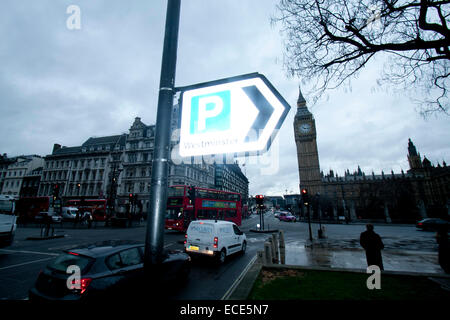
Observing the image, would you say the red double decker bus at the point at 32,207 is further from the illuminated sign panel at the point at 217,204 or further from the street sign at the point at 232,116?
the street sign at the point at 232,116

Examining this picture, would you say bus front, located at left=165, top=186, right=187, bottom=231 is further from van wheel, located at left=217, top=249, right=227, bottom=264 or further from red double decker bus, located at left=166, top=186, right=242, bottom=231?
van wheel, located at left=217, top=249, right=227, bottom=264

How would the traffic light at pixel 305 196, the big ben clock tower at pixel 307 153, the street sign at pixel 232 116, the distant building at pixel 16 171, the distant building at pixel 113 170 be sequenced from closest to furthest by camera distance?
1. the street sign at pixel 232 116
2. the traffic light at pixel 305 196
3. the distant building at pixel 113 170
4. the distant building at pixel 16 171
5. the big ben clock tower at pixel 307 153

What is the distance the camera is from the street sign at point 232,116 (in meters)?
2.22

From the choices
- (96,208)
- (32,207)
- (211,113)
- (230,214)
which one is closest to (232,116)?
(211,113)

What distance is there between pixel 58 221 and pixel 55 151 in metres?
32.9

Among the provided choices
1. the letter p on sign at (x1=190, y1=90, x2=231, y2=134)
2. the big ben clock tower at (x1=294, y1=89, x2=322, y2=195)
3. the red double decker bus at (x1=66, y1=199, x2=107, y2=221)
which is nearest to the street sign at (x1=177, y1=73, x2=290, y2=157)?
the letter p on sign at (x1=190, y1=90, x2=231, y2=134)

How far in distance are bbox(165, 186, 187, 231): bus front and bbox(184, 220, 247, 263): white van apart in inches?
361

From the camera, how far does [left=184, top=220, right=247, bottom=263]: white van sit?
327 inches

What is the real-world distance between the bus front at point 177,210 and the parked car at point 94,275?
13354 mm

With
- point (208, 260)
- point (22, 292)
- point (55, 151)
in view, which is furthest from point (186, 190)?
point (55, 151)

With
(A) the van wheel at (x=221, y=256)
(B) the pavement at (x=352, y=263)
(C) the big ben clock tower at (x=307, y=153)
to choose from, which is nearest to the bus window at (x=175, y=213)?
(A) the van wheel at (x=221, y=256)

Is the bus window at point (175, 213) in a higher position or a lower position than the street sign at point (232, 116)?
lower

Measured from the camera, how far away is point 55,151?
175 feet
